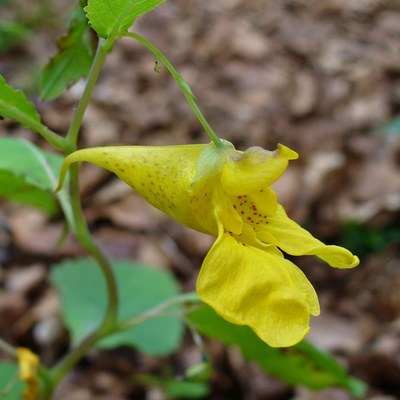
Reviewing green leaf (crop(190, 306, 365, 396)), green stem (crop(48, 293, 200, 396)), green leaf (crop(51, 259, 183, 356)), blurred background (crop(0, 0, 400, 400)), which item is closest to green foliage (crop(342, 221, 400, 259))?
blurred background (crop(0, 0, 400, 400))

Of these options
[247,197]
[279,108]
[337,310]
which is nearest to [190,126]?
[279,108]

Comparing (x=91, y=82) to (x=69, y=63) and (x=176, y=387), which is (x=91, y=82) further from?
(x=176, y=387)

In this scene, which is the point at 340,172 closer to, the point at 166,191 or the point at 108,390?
the point at 108,390

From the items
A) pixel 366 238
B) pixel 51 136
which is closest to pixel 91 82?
pixel 51 136

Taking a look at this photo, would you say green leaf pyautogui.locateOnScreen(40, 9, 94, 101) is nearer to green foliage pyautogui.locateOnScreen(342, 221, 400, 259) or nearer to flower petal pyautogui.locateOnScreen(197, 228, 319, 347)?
flower petal pyautogui.locateOnScreen(197, 228, 319, 347)

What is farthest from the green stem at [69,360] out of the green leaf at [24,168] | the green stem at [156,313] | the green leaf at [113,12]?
the green leaf at [113,12]

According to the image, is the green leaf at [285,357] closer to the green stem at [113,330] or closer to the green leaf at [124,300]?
the green stem at [113,330]

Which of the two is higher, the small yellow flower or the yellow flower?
the yellow flower
